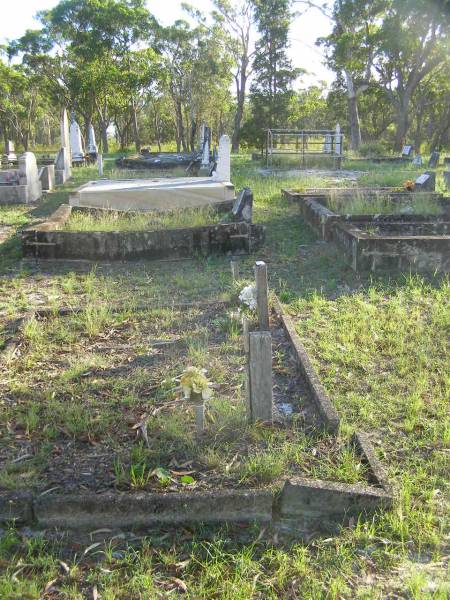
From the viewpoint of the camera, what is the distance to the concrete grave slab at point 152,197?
10.7 metres

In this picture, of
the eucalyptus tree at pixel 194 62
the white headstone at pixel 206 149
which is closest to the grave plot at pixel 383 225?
the white headstone at pixel 206 149

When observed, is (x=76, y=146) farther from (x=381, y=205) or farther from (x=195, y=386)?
(x=195, y=386)

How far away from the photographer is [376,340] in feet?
15.5

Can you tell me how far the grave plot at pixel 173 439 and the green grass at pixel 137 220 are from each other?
12.9 feet

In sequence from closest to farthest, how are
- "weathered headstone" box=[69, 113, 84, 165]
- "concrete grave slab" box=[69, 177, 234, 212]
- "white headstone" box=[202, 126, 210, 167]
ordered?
"concrete grave slab" box=[69, 177, 234, 212], "white headstone" box=[202, 126, 210, 167], "weathered headstone" box=[69, 113, 84, 165]

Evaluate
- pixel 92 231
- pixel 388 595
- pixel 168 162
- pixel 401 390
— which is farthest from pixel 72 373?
pixel 168 162

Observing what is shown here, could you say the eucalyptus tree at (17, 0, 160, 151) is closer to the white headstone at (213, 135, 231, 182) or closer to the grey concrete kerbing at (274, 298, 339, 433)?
the white headstone at (213, 135, 231, 182)

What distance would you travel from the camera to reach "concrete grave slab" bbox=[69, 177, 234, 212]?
1066 centimetres

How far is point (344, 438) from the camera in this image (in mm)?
3250

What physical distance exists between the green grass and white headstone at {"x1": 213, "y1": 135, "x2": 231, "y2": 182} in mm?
3062

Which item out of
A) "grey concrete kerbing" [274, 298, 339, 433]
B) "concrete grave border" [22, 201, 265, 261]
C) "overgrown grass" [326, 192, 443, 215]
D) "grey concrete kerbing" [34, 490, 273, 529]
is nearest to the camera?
"grey concrete kerbing" [34, 490, 273, 529]

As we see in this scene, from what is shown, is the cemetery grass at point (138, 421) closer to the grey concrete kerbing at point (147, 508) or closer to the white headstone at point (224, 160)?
the grey concrete kerbing at point (147, 508)

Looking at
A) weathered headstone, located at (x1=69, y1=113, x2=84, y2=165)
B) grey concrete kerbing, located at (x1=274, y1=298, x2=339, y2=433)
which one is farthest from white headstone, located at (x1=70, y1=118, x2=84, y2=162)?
grey concrete kerbing, located at (x1=274, y1=298, x2=339, y2=433)

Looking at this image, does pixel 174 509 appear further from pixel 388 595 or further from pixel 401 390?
pixel 401 390
